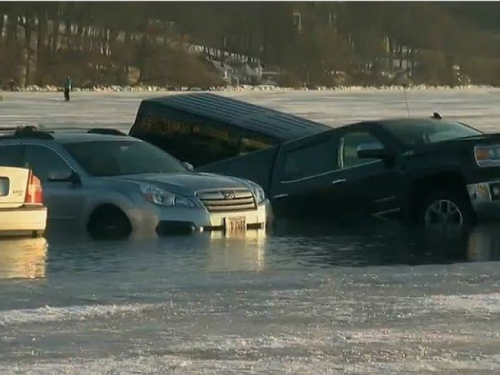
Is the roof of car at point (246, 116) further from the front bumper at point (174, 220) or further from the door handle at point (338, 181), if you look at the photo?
the front bumper at point (174, 220)

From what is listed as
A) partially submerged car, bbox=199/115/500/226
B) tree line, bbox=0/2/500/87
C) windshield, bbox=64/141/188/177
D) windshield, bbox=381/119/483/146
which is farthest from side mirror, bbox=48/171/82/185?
tree line, bbox=0/2/500/87

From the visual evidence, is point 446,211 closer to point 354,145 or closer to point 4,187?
point 354,145

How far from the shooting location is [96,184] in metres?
15.0

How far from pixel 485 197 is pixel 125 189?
3.76 meters

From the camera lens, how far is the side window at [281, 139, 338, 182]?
16.2 metres

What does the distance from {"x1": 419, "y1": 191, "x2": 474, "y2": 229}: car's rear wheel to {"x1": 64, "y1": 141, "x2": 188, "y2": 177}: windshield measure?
2.77 meters

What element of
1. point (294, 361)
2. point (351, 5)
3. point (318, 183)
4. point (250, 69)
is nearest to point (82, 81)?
point (250, 69)

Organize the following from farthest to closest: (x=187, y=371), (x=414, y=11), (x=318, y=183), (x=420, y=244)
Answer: (x=414, y=11) → (x=318, y=183) → (x=420, y=244) → (x=187, y=371)

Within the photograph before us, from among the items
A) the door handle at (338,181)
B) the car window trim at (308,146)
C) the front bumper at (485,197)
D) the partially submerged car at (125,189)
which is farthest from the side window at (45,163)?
the front bumper at (485,197)

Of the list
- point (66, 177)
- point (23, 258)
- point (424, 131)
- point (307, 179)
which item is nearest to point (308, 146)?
point (307, 179)

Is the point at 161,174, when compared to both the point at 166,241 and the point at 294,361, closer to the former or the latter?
the point at 166,241

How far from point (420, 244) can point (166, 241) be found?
252cm

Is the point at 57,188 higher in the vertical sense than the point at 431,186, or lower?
lower

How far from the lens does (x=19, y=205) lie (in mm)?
13797
